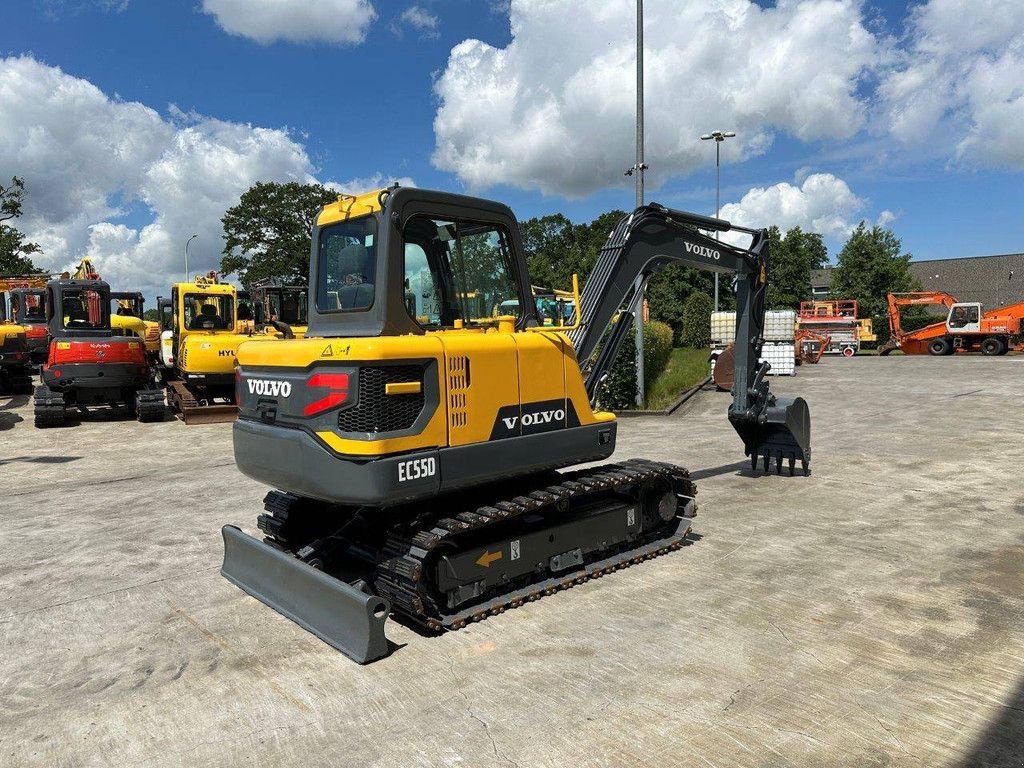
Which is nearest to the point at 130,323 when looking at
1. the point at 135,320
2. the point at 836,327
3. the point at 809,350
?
the point at 135,320

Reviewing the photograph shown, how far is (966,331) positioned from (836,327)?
582 centimetres

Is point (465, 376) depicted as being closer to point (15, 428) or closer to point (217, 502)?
point (217, 502)

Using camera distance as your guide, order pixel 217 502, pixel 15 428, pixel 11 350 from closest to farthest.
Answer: pixel 217 502, pixel 15 428, pixel 11 350

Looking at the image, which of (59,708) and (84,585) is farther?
(84,585)

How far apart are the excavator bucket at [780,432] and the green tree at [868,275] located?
38.8 m

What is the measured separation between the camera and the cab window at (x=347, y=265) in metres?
5.06

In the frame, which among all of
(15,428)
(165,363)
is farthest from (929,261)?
(15,428)

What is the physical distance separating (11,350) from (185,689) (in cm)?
1907

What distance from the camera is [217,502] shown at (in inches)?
341

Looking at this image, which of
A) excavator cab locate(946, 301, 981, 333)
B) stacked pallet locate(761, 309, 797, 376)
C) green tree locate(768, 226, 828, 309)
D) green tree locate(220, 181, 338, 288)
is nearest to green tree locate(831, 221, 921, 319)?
green tree locate(768, 226, 828, 309)

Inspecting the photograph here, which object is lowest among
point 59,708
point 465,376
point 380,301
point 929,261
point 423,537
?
point 59,708

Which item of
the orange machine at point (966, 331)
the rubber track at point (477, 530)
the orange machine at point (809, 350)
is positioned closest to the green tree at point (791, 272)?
the orange machine at point (966, 331)

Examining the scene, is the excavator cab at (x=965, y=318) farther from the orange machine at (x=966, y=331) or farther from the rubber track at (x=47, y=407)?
the rubber track at (x=47, y=407)

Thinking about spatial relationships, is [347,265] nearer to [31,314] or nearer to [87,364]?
[87,364]
